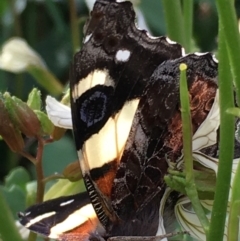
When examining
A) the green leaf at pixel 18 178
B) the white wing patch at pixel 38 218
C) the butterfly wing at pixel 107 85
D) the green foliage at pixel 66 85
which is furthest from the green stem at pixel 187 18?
the green leaf at pixel 18 178

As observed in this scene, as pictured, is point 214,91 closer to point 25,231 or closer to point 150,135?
point 150,135

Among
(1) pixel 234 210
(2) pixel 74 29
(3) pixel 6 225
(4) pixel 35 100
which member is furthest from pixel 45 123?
(2) pixel 74 29

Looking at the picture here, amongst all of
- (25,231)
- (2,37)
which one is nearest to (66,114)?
(25,231)

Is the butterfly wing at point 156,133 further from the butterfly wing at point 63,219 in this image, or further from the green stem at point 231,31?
the green stem at point 231,31

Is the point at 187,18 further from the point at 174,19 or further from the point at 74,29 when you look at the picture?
the point at 74,29

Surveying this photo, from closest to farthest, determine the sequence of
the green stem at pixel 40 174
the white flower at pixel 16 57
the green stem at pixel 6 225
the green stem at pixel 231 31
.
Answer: the green stem at pixel 231 31 < the green stem at pixel 6 225 < the green stem at pixel 40 174 < the white flower at pixel 16 57

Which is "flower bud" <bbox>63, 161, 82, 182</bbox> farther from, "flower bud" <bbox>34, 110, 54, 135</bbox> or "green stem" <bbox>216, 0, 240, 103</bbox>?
"green stem" <bbox>216, 0, 240, 103</bbox>
